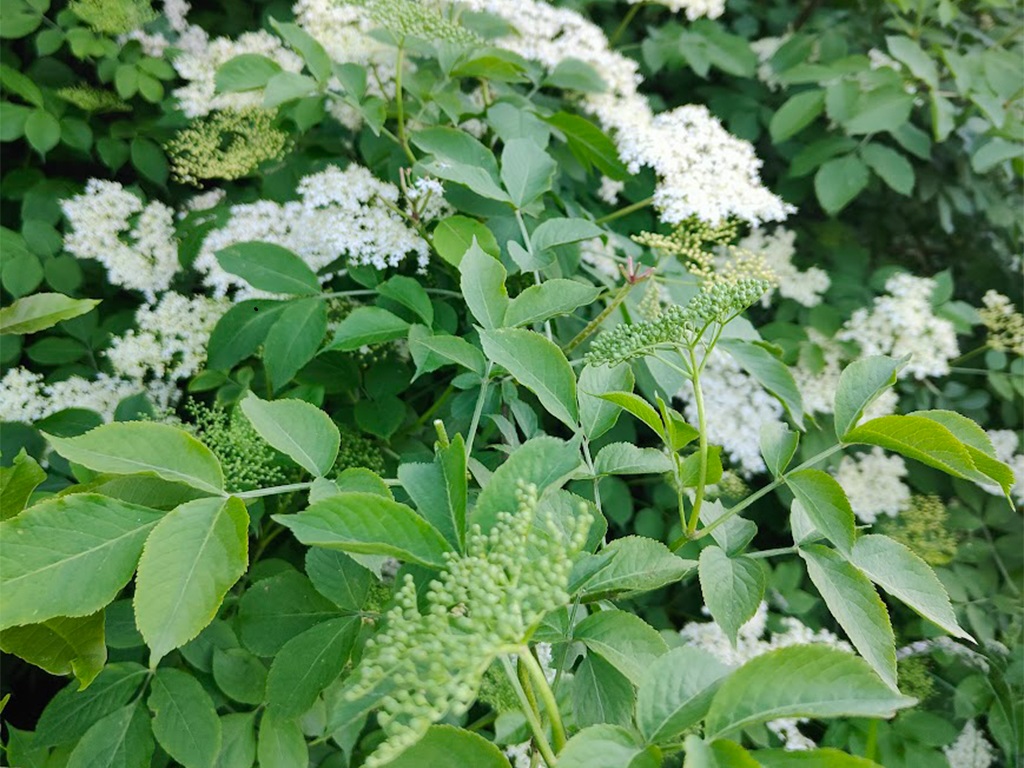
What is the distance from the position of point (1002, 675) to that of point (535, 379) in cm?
129

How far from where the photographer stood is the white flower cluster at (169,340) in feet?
4.10

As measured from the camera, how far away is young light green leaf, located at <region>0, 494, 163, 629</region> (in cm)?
61

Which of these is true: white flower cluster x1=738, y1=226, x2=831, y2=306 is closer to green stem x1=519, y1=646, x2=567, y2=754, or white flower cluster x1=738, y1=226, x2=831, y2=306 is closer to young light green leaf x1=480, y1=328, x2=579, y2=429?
young light green leaf x1=480, y1=328, x2=579, y2=429

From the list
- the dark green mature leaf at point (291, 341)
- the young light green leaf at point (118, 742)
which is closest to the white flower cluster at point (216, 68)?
the dark green mature leaf at point (291, 341)

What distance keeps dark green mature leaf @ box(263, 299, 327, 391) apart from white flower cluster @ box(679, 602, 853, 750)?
2.68 ft

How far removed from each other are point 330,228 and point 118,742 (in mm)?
721

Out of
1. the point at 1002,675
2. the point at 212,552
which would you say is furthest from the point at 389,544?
the point at 1002,675

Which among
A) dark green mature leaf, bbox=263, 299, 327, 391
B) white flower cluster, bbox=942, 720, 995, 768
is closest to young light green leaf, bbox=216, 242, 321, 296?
dark green mature leaf, bbox=263, 299, 327, 391

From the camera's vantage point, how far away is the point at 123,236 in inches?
55.5

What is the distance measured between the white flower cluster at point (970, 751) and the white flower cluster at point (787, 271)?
0.91m

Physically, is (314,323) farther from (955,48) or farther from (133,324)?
(955,48)

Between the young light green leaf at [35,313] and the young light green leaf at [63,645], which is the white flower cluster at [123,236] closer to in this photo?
the young light green leaf at [35,313]

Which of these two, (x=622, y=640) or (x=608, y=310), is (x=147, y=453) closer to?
(x=622, y=640)

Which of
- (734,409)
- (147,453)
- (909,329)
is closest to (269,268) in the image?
(147,453)
